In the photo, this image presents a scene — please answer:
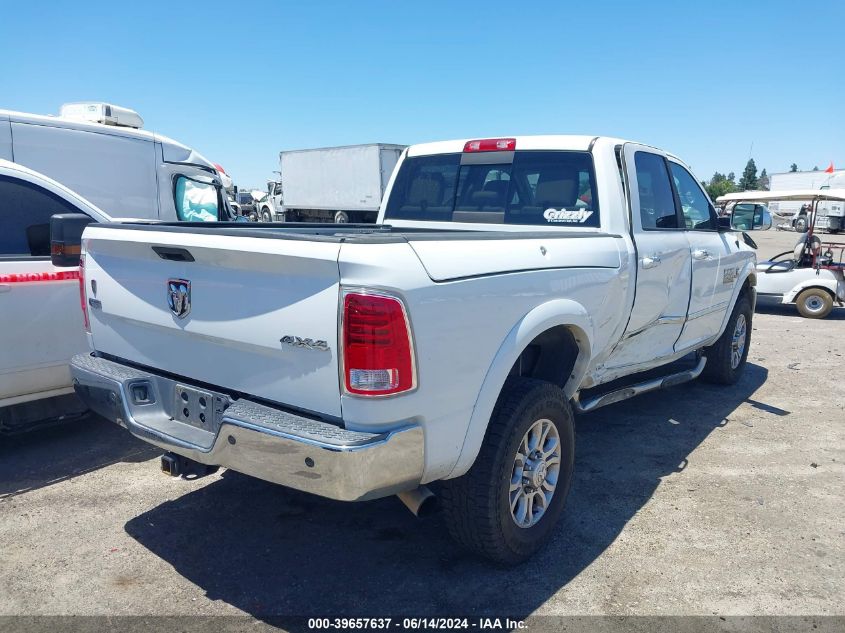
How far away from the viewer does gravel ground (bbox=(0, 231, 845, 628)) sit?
2.91 m

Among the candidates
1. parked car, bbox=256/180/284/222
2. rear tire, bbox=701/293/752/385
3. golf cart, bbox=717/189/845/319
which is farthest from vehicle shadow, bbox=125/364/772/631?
parked car, bbox=256/180/284/222

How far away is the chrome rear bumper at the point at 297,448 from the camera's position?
2.29m

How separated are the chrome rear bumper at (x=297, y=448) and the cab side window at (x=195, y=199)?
5124 mm

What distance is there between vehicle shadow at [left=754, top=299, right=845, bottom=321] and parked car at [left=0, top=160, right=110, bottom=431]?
10452 millimetres

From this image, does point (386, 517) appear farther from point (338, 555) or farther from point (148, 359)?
point (148, 359)

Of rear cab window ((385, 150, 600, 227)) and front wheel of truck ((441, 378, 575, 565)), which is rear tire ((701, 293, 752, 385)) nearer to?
rear cab window ((385, 150, 600, 227))

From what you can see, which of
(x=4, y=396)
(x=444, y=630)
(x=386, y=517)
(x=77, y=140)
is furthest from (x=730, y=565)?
(x=77, y=140)

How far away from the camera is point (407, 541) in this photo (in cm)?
342

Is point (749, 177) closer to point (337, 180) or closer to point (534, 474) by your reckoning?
point (337, 180)

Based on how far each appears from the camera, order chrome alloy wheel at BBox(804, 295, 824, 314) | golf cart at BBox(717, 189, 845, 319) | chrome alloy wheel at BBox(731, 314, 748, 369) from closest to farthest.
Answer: chrome alloy wheel at BBox(731, 314, 748, 369), golf cart at BBox(717, 189, 845, 319), chrome alloy wheel at BBox(804, 295, 824, 314)

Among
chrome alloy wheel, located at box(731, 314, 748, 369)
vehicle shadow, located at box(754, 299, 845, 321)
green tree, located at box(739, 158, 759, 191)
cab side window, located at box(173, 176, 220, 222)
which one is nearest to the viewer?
chrome alloy wheel, located at box(731, 314, 748, 369)

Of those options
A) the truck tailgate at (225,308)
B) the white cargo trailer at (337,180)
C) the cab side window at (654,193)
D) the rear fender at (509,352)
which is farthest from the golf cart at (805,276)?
the white cargo trailer at (337,180)

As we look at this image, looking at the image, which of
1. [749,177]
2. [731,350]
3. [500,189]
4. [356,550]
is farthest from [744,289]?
[749,177]

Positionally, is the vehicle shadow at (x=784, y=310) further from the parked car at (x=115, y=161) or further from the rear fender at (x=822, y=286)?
the parked car at (x=115, y=161)
